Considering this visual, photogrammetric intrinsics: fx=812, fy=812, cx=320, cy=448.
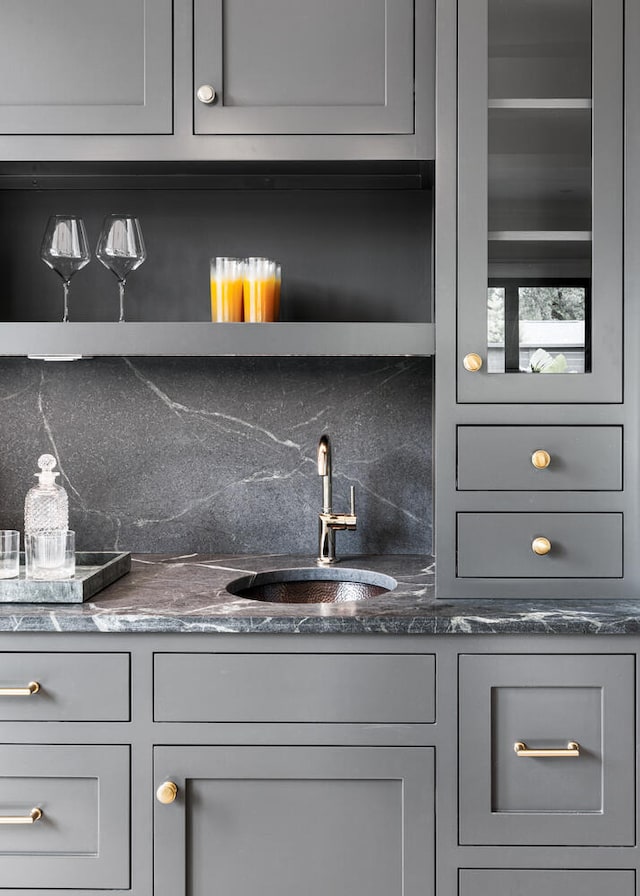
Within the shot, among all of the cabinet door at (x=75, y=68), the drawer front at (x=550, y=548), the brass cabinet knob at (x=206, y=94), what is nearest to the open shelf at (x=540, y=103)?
the brass cabinet knob at (x=206, y=94)

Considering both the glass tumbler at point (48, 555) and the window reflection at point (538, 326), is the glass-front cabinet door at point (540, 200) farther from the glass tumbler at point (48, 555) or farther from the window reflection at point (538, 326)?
the glass tumbler at point (48, 555)

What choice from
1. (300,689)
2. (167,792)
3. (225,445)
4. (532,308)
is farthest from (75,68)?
(167,792)

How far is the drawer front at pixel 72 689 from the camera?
1505 millimetres

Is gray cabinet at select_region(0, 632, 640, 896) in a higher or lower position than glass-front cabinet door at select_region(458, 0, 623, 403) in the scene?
lower

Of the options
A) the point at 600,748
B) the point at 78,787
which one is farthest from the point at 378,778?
the point at 78,787

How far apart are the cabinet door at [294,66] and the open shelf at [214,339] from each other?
1.36 feet

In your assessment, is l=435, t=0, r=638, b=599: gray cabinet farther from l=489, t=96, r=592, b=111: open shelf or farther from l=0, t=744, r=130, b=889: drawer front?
l=0, t=744, r=130, b=889: drawer front

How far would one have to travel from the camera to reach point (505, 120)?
1.64 metres

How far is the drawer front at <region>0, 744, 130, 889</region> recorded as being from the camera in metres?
1.50

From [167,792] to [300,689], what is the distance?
0.99 ft

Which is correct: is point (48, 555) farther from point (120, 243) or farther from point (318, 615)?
point (120, 243)

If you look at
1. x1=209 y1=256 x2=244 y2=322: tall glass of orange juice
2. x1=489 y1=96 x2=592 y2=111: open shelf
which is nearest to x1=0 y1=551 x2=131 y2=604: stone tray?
x1=209 y1=256 x2=244 y2=322: tall glass of orange juice

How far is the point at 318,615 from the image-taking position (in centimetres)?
150

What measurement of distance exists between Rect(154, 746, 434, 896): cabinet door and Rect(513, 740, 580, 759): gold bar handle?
0.16 metres
